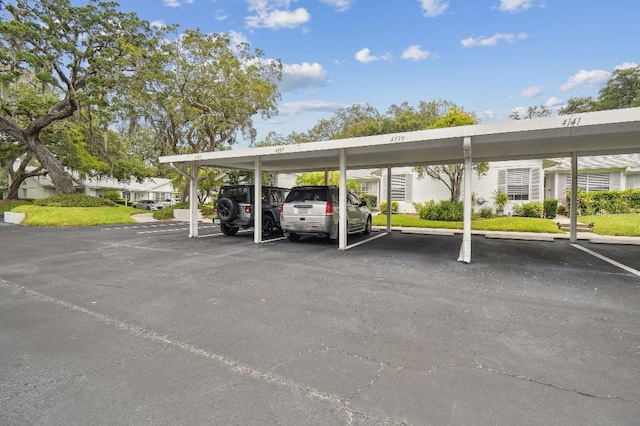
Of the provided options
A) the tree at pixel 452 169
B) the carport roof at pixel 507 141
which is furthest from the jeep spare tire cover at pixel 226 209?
the tree at pixel 452 169

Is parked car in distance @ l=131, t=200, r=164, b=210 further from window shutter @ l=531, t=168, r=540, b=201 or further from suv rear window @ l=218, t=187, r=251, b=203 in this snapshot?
window shutter @ l=531, t=168, r=540, b=201

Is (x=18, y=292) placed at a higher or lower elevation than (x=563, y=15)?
lower

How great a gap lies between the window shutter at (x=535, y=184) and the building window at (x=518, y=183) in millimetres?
218

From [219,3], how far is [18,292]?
12568 mm

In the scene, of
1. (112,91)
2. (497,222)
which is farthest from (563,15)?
(112,91)

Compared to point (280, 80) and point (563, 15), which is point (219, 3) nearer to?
point (280, 80)

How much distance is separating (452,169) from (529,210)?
4360 millimetres

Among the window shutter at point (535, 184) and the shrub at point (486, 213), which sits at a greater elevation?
A: the window shutter at point (535, 184)

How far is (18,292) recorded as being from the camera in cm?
511

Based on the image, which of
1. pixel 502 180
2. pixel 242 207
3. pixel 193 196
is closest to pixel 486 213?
pixel 502 180

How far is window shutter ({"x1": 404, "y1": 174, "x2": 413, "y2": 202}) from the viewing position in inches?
834

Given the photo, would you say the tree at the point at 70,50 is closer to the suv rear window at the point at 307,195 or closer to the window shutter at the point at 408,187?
the suv rear window at the point at 307,195

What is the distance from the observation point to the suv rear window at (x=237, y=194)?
1135cm

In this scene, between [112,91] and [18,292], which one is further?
[112,91]
